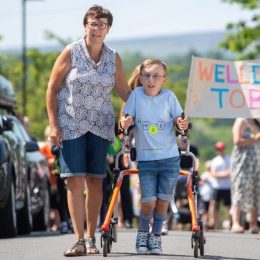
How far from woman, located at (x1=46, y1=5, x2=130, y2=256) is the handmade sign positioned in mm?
1837

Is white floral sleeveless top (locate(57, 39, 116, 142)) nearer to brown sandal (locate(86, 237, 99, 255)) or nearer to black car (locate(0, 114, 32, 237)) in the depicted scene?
brown sandal (locate(86, 237, 99, 255))

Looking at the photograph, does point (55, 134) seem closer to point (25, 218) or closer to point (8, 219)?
point (8, 219)

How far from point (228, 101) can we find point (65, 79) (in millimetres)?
2509

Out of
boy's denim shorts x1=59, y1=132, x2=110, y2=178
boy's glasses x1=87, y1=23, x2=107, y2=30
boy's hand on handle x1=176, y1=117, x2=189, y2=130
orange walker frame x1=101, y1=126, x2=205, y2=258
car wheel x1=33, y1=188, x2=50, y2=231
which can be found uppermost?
boy's glasses x1=87, y1=23, x2=107, y2=30

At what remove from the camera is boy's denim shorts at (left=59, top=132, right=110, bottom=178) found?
437 inches

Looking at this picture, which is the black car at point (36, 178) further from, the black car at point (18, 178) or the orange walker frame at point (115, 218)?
the orange walker frame at point (115, 218)

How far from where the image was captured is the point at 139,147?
36.5ft

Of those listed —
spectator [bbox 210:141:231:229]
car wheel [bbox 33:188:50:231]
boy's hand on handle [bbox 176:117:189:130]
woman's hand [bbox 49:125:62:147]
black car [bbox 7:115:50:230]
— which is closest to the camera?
boy's hand on handle [bbox 176:117:189:130]

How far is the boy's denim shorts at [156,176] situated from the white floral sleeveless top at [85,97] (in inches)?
17.0

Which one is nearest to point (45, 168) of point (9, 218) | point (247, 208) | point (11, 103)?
point (11, 103)

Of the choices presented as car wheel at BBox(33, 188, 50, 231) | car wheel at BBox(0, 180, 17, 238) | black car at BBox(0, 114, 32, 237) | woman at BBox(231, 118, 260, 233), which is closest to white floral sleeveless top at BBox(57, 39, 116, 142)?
black car at BBox(0, 114, 32, 237)

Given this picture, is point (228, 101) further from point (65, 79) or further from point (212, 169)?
point (212, 169)

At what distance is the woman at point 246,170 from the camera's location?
17.4 meters

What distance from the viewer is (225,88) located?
13281 millimetres
